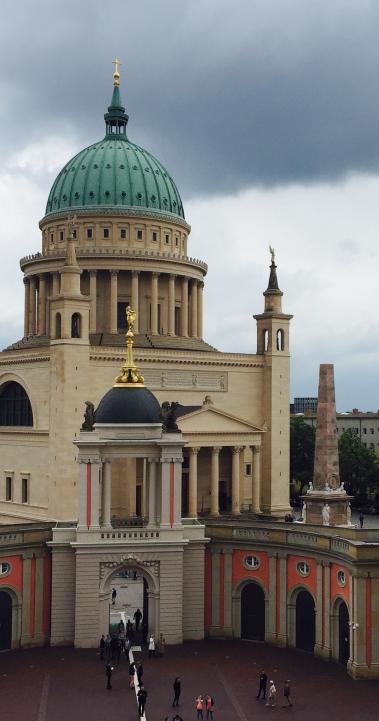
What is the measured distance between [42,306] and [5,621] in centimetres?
4832

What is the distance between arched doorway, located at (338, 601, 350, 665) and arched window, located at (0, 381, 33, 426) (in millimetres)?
41475

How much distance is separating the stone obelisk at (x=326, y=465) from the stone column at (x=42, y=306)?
34944 mm

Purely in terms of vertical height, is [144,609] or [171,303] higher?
[171,303]

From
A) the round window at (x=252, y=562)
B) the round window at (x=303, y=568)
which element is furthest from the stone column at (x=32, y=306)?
the round window at (x=303, y=568)

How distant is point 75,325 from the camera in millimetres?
84000

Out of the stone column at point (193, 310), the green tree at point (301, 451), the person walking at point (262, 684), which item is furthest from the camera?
the green tree at point (301, 451)

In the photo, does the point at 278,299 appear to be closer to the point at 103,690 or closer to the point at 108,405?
the point at 108,405

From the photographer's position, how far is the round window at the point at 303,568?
5466 cm

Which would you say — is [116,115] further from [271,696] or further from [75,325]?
[271,696]

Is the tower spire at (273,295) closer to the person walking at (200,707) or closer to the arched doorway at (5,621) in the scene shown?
the arched doorway at (5,621)

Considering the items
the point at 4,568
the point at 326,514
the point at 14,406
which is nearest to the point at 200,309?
the point at 14,406

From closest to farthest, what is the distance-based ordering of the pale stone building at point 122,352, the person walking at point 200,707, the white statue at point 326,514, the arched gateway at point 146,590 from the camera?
the person walking at point 200,707 < the arched gateway at point 146,590 < the white statue at point 326,514 < the pale stone building at point 122,352

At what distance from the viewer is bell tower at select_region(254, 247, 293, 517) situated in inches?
3730

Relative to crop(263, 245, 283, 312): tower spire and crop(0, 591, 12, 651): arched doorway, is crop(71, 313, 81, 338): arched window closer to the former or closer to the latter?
crop(263, 245, 283, 312): tower spire
